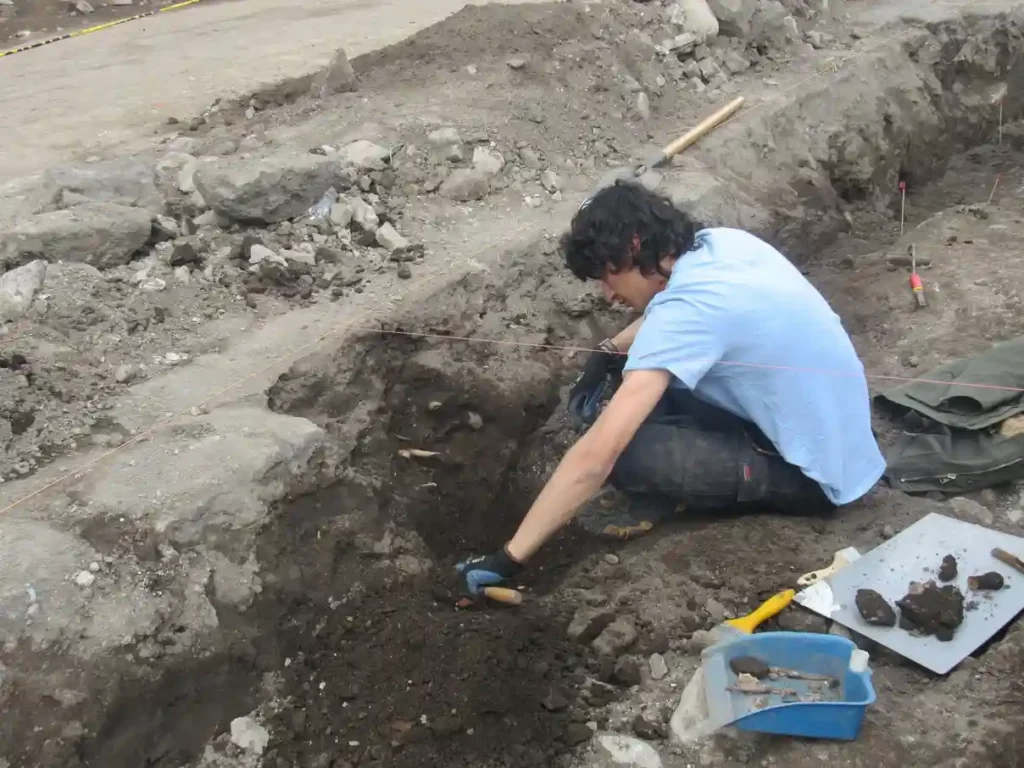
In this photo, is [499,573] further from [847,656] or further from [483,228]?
[483,228]

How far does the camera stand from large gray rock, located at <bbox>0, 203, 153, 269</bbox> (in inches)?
139

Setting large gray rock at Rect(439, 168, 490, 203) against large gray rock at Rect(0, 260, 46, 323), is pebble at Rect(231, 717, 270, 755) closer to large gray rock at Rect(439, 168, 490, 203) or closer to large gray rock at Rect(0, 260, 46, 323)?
large gray rock at Rect(0, 260, 46, 323)

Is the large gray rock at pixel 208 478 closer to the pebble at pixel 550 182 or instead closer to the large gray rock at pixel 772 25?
the pebble at pixel 550 182

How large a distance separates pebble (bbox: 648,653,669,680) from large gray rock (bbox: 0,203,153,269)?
2.61 m

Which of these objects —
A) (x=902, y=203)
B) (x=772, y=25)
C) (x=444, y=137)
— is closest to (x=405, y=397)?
(x=444, y=137)

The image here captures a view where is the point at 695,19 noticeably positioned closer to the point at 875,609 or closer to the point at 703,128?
the point at 703,128

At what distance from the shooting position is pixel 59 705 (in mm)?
2107

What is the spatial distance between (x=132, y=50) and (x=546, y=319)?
15.8 ft

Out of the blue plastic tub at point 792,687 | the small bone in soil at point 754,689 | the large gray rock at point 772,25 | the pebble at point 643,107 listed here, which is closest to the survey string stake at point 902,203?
the large gray rock at point 772,25

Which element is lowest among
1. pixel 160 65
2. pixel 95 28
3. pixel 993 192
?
pixel 993 192

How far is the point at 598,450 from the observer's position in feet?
7.84

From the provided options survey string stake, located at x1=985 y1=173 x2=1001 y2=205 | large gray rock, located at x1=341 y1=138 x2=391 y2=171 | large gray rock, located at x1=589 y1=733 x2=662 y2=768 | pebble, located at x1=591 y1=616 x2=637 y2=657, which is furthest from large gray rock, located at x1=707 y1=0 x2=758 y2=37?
large gray rock, located at x1=589 y1=733 x2=662 y2=768

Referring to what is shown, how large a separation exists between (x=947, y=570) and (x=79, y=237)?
3.25m

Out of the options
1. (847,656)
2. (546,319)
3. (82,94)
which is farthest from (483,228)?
(82,94)
